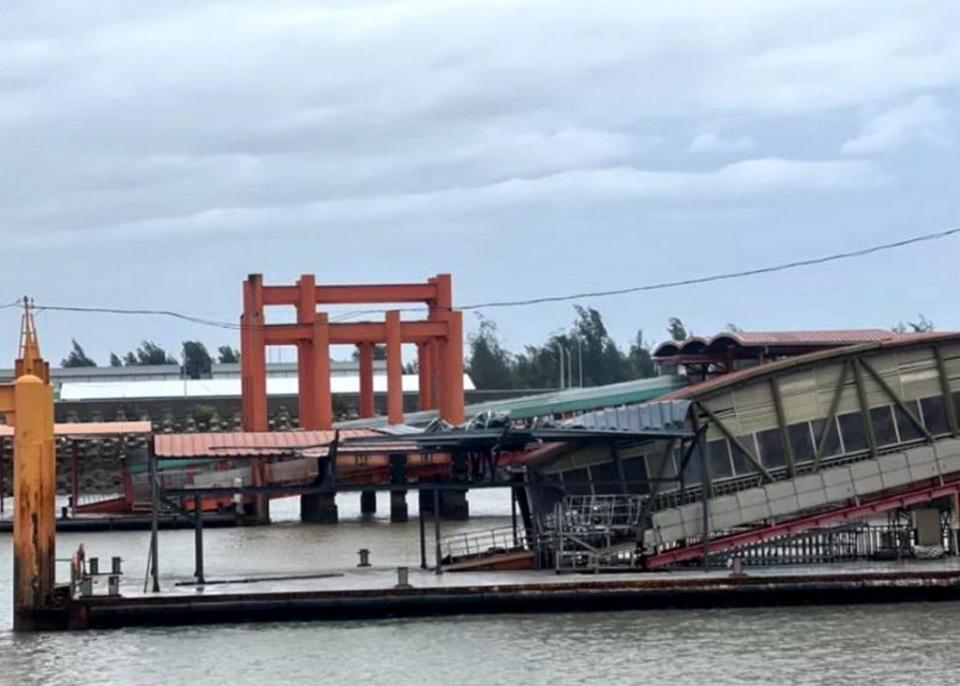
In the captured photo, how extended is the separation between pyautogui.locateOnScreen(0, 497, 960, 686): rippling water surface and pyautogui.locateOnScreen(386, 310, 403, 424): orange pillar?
53045 mm

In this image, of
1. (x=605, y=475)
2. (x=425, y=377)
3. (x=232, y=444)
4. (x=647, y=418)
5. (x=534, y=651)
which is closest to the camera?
(x=534, y=651)

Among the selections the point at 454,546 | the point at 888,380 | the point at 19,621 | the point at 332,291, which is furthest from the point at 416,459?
the point at 19,621

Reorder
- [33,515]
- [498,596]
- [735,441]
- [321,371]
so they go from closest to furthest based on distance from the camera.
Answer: [33,515]
[498,596]
[735,441]
[321,371]

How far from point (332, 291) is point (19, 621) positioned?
193ft

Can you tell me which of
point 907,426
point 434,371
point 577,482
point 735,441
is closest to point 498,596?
point 577,482

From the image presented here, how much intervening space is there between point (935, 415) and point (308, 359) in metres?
53.7

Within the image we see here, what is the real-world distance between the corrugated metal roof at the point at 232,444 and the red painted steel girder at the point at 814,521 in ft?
23.9

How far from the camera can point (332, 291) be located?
97.7 metres

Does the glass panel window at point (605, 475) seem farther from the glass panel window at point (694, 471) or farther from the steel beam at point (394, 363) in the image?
the steel beam at point (394, 363)

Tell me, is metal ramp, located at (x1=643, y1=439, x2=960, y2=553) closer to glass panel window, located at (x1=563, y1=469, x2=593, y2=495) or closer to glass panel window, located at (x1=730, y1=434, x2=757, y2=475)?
glass panel window, located at (x1=730, y1=434, x2=757, y2=475)

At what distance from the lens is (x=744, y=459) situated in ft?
151

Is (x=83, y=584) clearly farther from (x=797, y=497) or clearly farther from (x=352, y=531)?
(x=352, y=531)

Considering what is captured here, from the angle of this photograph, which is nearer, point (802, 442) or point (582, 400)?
point (802, 442)

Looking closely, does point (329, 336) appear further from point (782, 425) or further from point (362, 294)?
point (782, 425)
